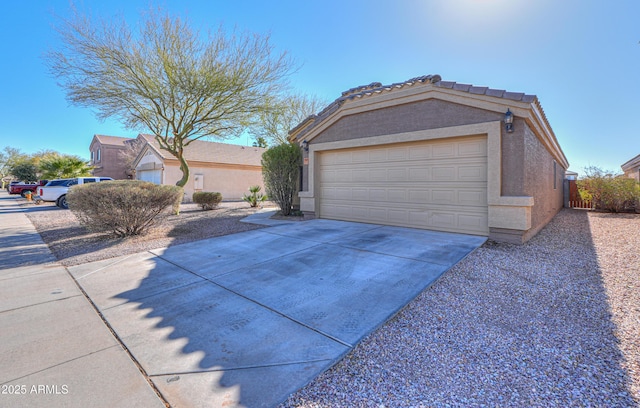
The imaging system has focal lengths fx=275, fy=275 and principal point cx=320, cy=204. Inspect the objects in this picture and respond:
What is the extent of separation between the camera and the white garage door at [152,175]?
2098cm

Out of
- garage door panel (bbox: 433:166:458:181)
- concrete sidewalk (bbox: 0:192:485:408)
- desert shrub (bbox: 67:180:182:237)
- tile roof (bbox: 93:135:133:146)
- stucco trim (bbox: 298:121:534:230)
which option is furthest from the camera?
tile roof (bbox: 93:135:133:146)

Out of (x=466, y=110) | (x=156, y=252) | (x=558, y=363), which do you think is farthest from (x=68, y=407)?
(x=466, y=110)

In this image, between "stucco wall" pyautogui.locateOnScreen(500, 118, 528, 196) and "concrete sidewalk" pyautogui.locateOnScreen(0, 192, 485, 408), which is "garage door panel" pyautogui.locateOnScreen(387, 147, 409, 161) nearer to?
"stucco wall" pyautogui.locateOnScreen(500, 118, 528, 196)

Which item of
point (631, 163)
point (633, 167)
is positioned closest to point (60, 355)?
point (633, 167)

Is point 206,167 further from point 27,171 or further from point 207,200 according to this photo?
point 27,171

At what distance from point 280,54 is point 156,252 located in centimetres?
983

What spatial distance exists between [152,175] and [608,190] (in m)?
28.5

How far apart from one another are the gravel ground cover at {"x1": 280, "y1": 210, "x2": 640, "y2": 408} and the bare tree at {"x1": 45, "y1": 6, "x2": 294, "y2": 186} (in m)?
11.3

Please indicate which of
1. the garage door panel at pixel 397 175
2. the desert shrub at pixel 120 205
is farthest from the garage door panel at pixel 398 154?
the desert shrub at pixel 120 205

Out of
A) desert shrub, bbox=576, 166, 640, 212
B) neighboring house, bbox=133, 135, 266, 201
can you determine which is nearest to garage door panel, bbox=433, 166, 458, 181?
desert shrub, bbox=576, 166, 640, 212

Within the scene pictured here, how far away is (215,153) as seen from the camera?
22938mm

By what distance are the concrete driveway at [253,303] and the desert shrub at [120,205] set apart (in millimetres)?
1944

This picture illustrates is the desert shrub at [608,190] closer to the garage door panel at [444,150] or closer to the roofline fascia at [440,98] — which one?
the roofline fascia at [440,98]

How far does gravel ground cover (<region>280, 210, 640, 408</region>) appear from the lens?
1.92 metres
